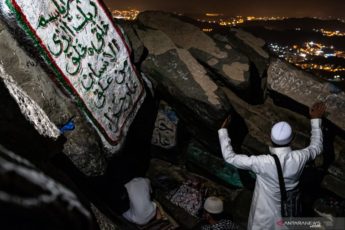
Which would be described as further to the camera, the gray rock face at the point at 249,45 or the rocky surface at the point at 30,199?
the gray rock face at the point at 249,45

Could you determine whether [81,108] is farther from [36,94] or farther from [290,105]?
[290,105]

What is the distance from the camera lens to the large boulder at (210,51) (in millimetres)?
5875

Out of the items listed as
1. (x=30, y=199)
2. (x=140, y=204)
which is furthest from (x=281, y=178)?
(x=30, y=199)

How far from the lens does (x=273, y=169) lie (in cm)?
368

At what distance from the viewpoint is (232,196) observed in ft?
19.0

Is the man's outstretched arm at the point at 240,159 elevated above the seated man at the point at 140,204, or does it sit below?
above

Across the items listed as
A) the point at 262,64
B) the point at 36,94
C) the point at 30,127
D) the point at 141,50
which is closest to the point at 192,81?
the point at 141,50

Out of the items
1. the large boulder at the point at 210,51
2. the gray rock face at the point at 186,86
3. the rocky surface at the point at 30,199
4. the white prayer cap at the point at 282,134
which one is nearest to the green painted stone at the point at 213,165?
the gray rock face at the point at 186,86

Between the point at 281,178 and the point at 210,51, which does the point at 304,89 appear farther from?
the point at 281,178

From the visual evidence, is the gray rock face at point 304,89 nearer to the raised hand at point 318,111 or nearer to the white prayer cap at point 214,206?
the raised hand at point 318,111

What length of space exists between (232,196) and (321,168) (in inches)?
65.0

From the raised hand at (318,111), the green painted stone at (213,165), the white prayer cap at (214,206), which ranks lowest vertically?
the green painted stone at (213,165)

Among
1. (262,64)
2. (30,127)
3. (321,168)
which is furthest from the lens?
(262,64)

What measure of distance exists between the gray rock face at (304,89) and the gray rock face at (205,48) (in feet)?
2.00
